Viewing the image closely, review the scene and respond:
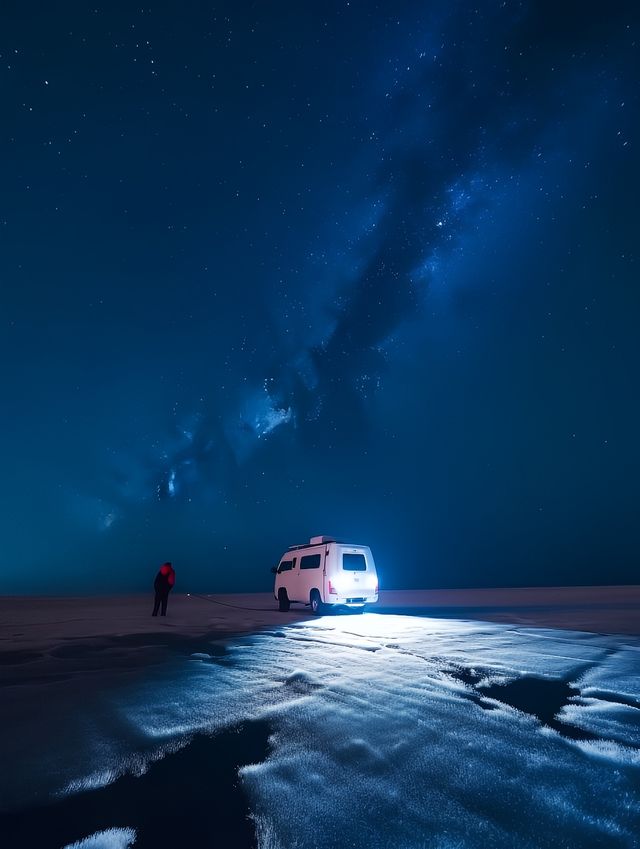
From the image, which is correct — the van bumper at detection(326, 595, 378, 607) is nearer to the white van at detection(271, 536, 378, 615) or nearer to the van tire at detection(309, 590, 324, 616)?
the white van at detection(271, 536, 378, 615)

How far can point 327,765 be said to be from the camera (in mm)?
3355

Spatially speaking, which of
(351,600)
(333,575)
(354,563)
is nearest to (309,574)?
(333,575)

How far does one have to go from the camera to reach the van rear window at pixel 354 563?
16234mm

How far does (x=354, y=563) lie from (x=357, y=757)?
13222 mm

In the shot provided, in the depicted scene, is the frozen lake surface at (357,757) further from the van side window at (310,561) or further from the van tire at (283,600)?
the van tire at (283,600)

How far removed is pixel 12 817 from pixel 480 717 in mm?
3489

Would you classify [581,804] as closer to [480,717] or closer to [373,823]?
[373,823]

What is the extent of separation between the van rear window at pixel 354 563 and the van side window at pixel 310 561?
1007 mm

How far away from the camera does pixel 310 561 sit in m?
17.4

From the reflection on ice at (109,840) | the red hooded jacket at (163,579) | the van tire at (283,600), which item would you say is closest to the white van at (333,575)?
the van tire at (283,600)

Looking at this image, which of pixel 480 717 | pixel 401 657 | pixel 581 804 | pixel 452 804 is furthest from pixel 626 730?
pixel 401 657

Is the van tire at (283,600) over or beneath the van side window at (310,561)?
beneath

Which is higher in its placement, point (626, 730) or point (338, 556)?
point (338, 556)

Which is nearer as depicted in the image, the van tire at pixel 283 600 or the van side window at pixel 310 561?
the van side window at pixel 310 561
